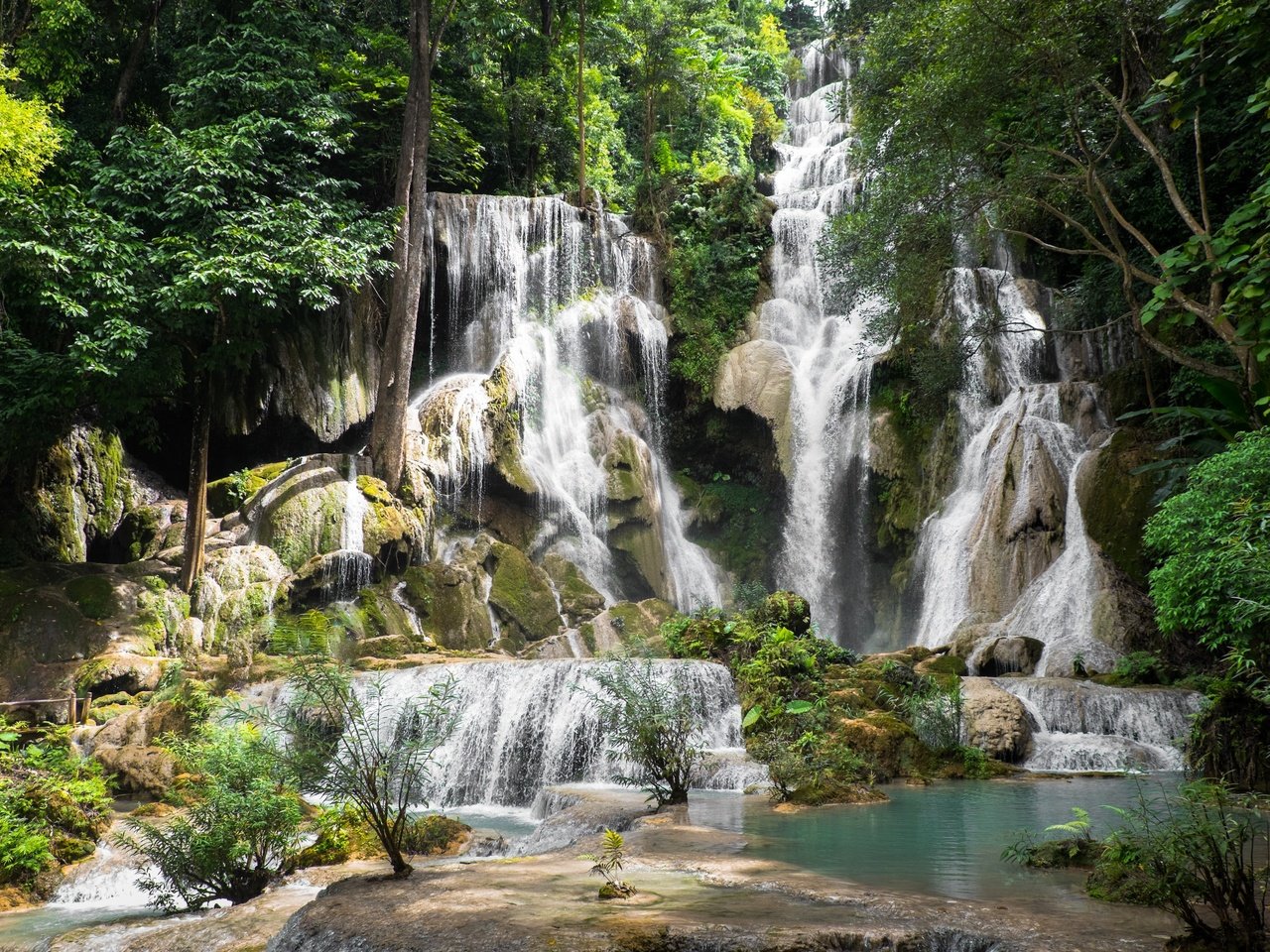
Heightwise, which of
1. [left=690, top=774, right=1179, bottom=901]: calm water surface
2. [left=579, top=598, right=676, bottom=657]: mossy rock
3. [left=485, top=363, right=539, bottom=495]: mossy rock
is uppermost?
[left=485, top=363, right=539, bottom=495]: mossy rock

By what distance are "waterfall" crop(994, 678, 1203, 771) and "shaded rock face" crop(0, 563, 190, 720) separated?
12.4 metres

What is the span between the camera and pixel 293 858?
6758 mm

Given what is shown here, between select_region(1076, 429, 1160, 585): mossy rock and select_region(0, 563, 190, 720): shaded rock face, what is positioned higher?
select_region(1076, 429, 1160, 585): mossy rock

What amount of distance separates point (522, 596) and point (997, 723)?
9.99 m

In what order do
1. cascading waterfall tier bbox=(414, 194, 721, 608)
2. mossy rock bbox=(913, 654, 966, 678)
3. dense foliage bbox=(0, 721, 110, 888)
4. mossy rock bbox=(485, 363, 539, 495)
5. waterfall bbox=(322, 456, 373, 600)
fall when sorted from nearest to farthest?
dense foliage bbox=(0, 721, 110, 888), mossy rock bbox=(913, 654, 966, 678), waterfall bbox=(322, 456, 373, 600), mossy rock bbox=(485, 363, 539, 495), cascading waterfall tier bbox=(414, 194, 721, 608)

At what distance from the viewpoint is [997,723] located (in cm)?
1083

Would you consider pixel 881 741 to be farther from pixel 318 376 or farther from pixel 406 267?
pixel 318 376

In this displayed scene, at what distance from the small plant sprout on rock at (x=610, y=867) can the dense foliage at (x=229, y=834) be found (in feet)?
7.10

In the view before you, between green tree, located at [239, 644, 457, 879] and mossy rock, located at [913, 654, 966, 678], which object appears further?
mossy rock, located at [913, 654, 966, 678]

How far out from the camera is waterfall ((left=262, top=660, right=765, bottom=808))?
36.7 feet

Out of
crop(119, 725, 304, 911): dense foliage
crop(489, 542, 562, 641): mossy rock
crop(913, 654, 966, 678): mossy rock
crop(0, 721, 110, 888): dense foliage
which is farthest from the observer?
crop(489, 542, 562, 641): mossy rock

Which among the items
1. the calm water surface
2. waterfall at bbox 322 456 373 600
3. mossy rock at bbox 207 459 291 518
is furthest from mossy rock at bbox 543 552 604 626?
the calm water surface

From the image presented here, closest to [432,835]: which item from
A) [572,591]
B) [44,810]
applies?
[44,810]

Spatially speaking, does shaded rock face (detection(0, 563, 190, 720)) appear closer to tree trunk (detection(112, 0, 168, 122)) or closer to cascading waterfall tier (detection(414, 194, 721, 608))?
cascading waterfall tier (detection(414, 194, 721, 608))
